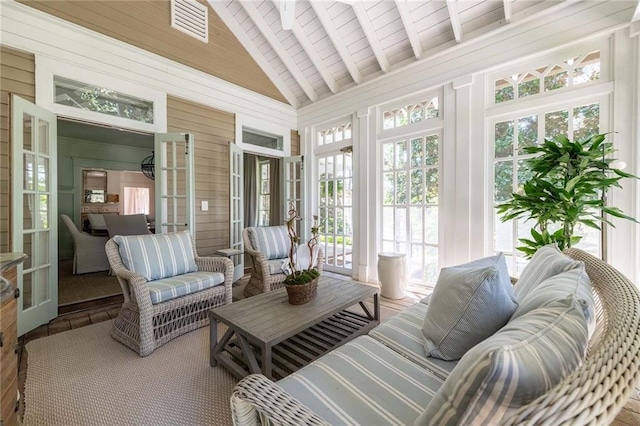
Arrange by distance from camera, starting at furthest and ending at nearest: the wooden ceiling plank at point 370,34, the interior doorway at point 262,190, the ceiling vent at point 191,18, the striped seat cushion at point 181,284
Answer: the interior doorway at point 262,190 < the ceiling vent at point 191,18 < the wooden ceiling plank at point 370,34 < the striped seat cushion at point 181,284

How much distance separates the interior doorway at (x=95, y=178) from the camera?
512cm

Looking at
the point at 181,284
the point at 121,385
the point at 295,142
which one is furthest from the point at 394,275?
the point at 295,142

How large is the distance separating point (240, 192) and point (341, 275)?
2146mm

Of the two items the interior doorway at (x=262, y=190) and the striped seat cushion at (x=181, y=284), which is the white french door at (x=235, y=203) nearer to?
the striped seat cushion at (x=181, y=284)

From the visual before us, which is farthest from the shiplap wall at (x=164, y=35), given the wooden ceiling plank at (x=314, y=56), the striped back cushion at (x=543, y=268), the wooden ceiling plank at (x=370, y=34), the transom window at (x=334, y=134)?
the striped back cushion at (x=543, y=268)

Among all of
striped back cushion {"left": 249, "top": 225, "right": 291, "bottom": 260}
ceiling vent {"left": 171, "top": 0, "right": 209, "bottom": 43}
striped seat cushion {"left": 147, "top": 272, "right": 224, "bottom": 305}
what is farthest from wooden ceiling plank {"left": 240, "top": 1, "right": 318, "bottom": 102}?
striped seat cushion {"left": 147, "top": 272, "right": 224, "bottom": 305}

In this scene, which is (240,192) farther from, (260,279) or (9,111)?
(9,111)

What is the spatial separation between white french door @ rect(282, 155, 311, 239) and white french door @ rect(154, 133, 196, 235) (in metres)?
1.73

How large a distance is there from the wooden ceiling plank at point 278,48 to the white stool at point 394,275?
10.2 feet

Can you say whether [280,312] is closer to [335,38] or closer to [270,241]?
[270,241]

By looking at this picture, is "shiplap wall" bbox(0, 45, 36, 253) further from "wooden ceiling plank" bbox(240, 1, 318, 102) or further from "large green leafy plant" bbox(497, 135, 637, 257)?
"large green leafy plant" bbox(497, 135, 637, 257)

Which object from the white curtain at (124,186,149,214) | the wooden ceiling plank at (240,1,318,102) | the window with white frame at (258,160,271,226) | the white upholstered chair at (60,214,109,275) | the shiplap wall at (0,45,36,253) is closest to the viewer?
the shiplap wall at (0,45,36,253)

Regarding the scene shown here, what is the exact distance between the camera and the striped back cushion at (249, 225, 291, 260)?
3314 millimetres

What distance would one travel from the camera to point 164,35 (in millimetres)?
3471
